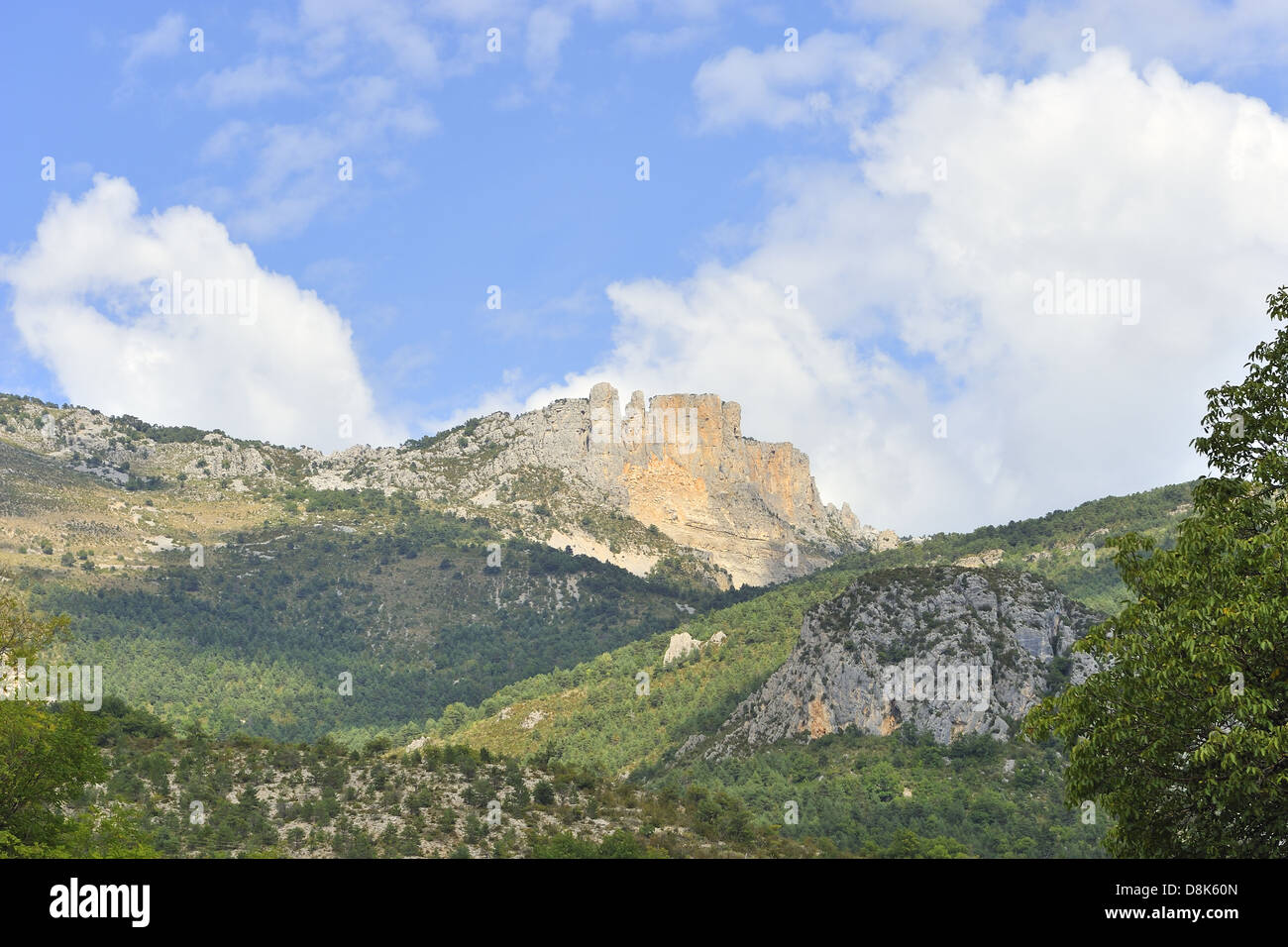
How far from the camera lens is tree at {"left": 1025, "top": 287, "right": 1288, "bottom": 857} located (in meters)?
15.9

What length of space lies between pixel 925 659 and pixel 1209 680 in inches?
2366

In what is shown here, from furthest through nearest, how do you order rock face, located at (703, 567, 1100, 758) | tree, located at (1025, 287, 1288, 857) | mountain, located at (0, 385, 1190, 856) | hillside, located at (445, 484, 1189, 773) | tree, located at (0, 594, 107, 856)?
hillside, located at (445, 484, 1189, 773) < rock face, located at (703, 567, 1100, 758) < mountain, located at (0, 385, 1190, 856) < tree, located at (0, 594, 107, 856) < tree, located at (1025, 287, 1288, 857)

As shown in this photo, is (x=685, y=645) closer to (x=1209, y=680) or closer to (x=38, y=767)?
(x=38, y=767)

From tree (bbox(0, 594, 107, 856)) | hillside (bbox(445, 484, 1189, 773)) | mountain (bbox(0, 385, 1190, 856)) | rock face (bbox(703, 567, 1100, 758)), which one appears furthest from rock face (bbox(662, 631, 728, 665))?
tree (bbox(0, 594, 107, 856))

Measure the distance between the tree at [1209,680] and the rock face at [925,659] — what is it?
5452 centimetres

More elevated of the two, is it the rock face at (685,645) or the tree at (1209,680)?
the rock face at (685,645)

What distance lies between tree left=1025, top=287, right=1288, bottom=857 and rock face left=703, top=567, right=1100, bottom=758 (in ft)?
179

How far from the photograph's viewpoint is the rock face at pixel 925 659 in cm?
7212

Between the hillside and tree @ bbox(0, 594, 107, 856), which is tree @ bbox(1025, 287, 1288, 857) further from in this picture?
the hillside

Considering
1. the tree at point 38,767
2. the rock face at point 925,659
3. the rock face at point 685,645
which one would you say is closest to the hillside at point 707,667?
the rock face at point 685,645

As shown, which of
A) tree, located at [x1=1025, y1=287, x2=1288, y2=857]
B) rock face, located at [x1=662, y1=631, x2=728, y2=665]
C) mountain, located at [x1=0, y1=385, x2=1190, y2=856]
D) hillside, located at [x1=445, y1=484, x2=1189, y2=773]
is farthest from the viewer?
rock face, located at [x1=662, y1=631, x2=728, y2=665]

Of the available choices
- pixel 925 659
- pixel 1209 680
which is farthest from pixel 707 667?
pixel 1209 680

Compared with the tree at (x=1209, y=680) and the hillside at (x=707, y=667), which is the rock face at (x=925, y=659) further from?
the tree at (x=1209, y=680)

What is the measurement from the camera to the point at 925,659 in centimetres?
7488
